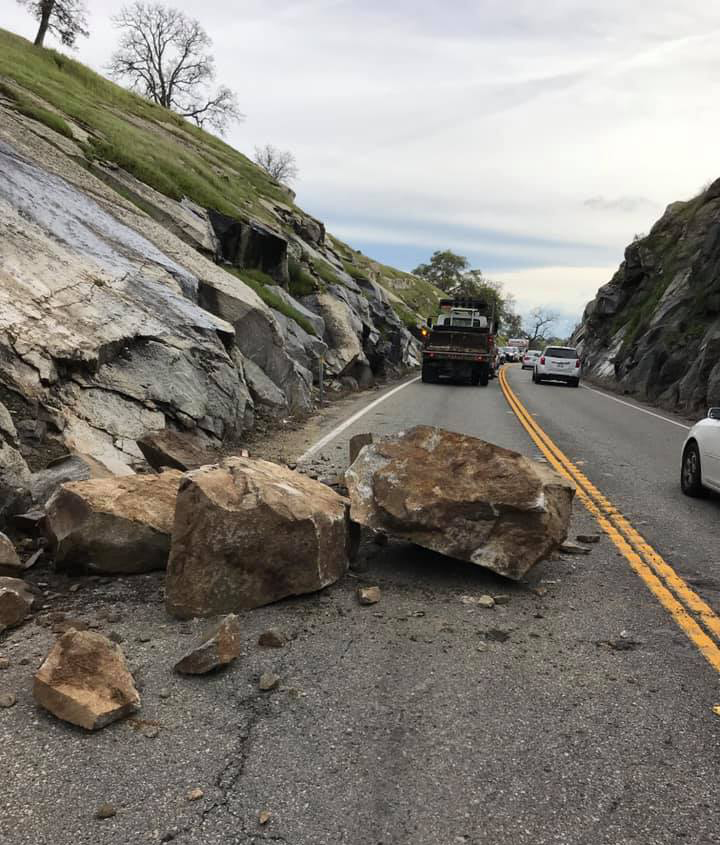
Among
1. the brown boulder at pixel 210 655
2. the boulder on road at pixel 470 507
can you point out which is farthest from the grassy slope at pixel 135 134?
the brown boulder at pixel 210 655

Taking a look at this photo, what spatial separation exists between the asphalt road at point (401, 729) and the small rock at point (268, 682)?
0.16ft

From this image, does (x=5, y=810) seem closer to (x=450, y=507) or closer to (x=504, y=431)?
(x=450, y=507)

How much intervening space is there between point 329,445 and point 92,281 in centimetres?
447

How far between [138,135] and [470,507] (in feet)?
79.9

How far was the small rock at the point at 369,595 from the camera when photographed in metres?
4.75

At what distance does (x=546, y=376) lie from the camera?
30.9 metres

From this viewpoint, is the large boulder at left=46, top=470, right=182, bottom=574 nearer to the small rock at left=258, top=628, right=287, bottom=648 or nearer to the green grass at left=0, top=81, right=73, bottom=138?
the small rock at left=258, top=628, right=287, bottom=648

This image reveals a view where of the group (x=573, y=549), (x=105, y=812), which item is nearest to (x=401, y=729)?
(x=105, y=812)

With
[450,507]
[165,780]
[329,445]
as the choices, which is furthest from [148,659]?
[329,445]

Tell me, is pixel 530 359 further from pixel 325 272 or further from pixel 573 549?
pixel 573 549

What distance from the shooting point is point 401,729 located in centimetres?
321

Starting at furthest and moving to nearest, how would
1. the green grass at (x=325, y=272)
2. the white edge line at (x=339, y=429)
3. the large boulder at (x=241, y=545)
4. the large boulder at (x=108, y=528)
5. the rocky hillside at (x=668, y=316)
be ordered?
the green grass at (x=325, y=272) → the rocky hillside at (x=668, y=316) → the white edge line at (x=339, y=429) → the large boulder at (x=108, y=528) → the large boulder at (x=241, y=545)

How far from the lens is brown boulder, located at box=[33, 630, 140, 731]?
318cm

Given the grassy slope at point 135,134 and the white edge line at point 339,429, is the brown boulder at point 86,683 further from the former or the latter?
the grassy slope at point 135,134
